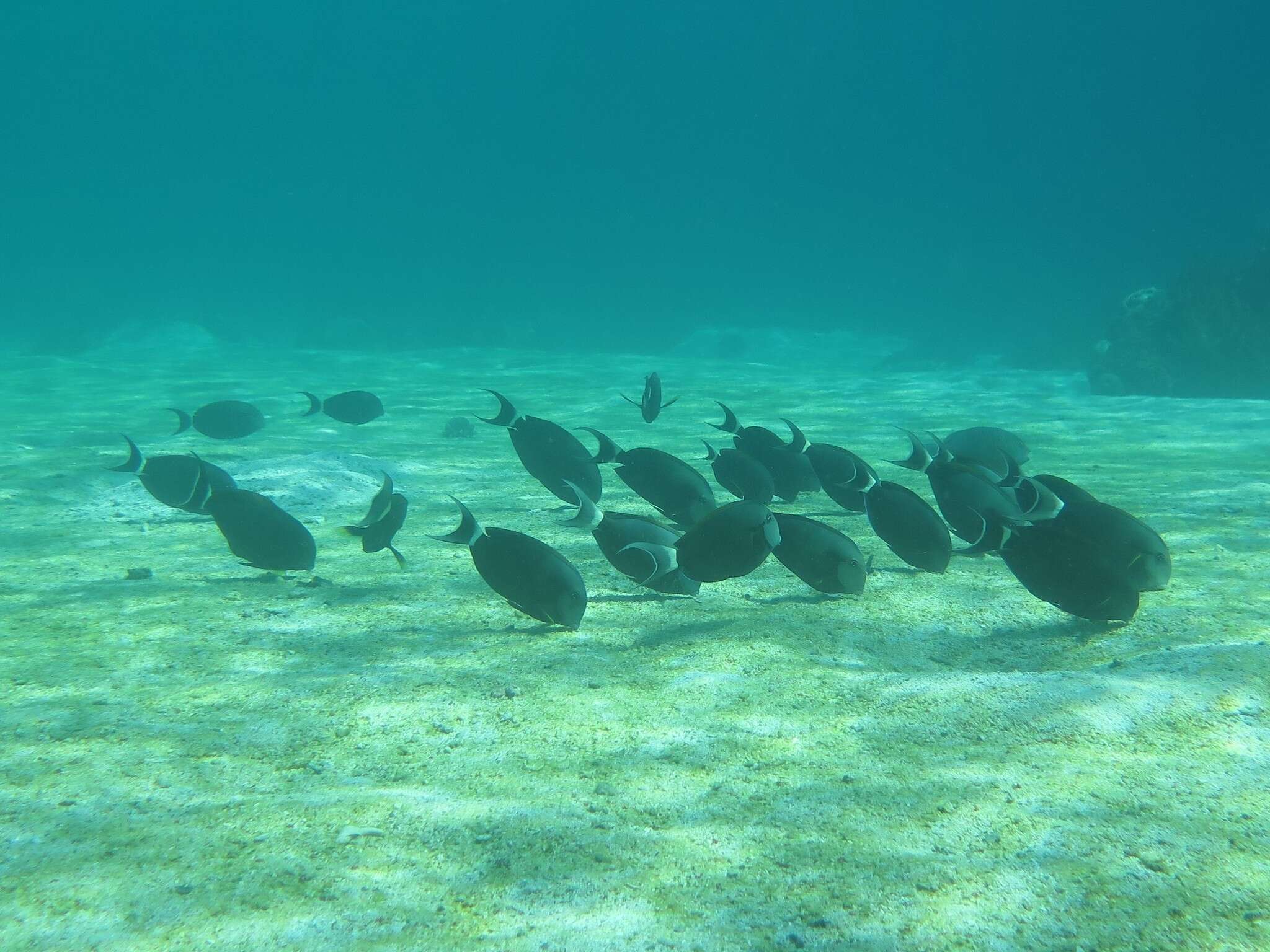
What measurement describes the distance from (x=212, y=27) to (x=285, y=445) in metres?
113

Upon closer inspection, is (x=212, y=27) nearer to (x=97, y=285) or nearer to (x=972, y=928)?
(x=97, y=285)

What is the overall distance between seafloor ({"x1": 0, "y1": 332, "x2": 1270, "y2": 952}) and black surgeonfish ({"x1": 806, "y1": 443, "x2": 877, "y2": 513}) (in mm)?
490

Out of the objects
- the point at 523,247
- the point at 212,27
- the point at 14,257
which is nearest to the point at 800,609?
the point at 523,247

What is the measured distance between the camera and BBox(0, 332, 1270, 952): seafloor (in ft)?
5.45

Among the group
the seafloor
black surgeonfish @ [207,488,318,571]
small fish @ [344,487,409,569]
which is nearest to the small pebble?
the seafloor

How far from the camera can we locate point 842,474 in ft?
15.1

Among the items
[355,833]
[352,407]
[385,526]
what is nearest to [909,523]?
[355,833]

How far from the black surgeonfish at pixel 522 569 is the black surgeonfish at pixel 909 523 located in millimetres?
1723

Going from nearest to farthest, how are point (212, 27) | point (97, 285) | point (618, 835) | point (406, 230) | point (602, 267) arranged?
1. point (618, 835)
2. point (97, 285)
3. point (602, 267)
4. point (406, 230)
5. point (212, 27)

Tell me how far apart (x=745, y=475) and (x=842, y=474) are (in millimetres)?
618

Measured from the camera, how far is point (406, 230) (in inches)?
3187

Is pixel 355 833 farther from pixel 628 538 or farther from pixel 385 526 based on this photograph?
pixel 385 526

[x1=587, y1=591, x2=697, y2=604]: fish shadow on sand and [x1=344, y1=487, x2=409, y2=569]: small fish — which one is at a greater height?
[x1=344, y1=487, x2=409, y2=569]: small fish

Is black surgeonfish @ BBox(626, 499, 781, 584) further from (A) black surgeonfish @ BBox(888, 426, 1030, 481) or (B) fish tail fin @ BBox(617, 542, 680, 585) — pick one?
(A) black surgeonfish @ BBox(888, 426, 1030, 481)
